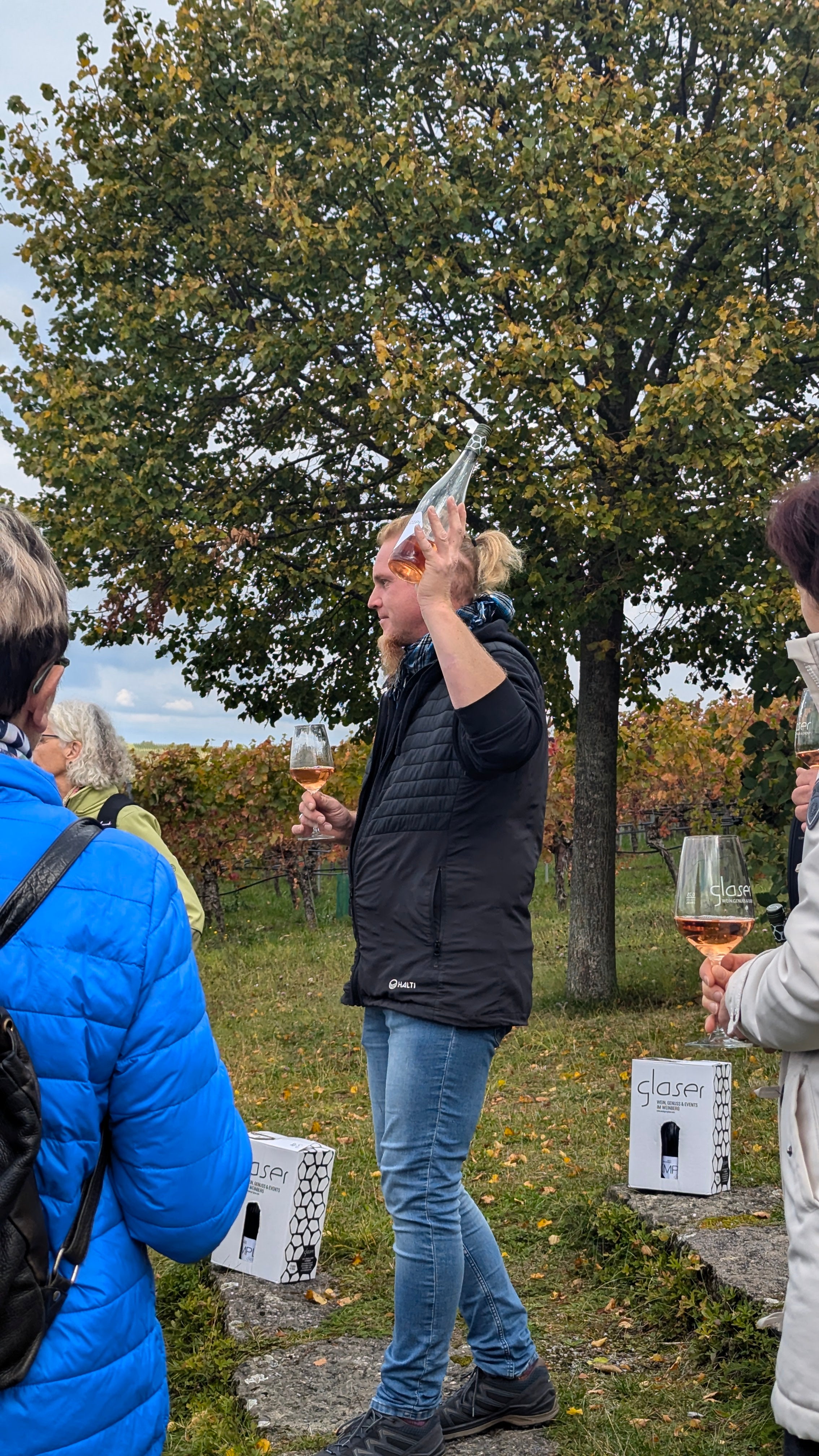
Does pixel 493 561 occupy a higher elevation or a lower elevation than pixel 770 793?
higher

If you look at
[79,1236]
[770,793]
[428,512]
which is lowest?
[79,1236]

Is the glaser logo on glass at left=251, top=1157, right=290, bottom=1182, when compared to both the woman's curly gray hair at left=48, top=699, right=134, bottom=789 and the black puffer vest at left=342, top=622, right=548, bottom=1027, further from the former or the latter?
the black puffer vest at left=342, top=622, right=548, bottom=1027

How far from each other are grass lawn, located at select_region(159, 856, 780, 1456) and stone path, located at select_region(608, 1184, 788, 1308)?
0.08m

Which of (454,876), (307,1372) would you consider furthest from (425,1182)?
(307,1372)

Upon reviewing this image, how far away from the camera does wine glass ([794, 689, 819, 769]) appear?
7.83ft

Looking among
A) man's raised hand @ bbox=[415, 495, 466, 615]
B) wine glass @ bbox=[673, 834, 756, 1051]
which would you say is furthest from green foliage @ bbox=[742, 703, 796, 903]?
wine glass @ bbox=[673, 834, 756, 1051]

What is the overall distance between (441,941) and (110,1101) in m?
1.39

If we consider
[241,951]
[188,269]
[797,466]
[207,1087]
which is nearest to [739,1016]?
[207,1087]

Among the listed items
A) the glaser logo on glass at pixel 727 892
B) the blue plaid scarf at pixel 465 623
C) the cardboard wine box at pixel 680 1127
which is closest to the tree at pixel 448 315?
the cardboard wine box at pixel 680 1127

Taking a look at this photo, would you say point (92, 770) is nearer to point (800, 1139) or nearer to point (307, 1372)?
point (307, 1372)

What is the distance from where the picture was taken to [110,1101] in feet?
5.16

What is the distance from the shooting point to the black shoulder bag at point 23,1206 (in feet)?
4.54

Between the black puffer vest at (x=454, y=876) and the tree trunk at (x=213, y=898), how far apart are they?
13311 millimetres

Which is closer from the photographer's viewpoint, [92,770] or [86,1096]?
[86,1096]
